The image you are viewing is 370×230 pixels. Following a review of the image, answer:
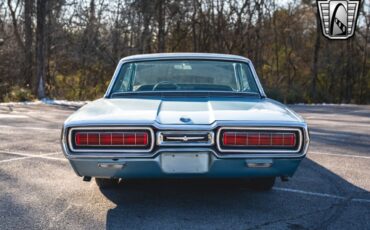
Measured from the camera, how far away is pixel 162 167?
3160mm

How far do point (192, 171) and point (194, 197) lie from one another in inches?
33.2

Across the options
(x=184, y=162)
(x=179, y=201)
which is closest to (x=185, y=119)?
(x=184, y=162)

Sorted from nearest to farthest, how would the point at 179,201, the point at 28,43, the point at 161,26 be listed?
the point at 179,201
the point at 28,43
the point at 161,26

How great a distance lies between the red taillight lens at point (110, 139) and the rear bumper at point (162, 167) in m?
0.12

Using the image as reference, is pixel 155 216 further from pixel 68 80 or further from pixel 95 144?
pixel 68 80

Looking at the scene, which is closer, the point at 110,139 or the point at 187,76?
the point at 110,139

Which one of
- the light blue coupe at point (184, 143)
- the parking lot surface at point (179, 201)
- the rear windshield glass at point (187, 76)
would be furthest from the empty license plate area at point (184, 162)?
the rear windshield glass at point (187, 76)

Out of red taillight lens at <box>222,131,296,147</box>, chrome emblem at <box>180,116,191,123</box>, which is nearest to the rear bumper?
red taillight lens at <box>222,131,296,147</box>

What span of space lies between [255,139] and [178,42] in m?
26.1

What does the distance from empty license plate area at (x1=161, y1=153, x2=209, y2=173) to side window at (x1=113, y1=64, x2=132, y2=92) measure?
1.46m

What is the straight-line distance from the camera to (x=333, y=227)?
318cm

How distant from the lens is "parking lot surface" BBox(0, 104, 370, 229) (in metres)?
3.25

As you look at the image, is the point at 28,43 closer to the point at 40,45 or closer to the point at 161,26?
the point at 40,45

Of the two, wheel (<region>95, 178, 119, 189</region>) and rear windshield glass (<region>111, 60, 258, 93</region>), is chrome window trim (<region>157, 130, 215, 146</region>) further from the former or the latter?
rear windshield glass (<region>111, 60, 258, 93</region>)
